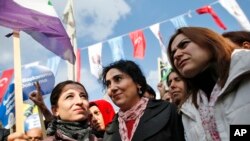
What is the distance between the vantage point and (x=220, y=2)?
9.73 meters

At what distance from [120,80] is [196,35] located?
0.86 metres

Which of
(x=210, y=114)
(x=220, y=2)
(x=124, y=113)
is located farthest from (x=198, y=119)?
(x=220, y=2)

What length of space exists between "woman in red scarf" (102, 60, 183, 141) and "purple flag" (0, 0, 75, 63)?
184cm

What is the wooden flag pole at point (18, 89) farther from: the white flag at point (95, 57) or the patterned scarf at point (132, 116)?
the white flag at point (95, 57)

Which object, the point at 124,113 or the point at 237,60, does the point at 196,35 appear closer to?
the point at 237,60

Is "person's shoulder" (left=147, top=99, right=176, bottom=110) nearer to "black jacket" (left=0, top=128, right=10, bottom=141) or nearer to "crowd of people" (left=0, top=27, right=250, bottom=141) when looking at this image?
"crowd of people" (left=0, top=27, right=250, bottom=141)

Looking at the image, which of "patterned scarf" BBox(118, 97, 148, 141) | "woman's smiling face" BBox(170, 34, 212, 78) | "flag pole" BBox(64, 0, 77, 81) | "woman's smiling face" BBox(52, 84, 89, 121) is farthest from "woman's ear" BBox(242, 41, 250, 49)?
"flag pole" BBox(64, 0, 77, 81)

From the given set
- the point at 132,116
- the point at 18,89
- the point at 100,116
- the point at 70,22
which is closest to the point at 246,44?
the point at 132,116

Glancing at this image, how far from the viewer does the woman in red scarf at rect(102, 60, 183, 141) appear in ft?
8.61

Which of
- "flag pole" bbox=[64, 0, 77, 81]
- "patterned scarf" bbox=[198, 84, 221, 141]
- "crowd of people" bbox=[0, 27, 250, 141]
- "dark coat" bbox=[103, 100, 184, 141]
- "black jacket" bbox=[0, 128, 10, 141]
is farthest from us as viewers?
"flag pole" bbox=[64, 0, 77, 81]

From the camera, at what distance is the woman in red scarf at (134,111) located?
2.62 m

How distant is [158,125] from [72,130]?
692 mm

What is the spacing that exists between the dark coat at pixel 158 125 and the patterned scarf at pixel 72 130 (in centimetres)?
24

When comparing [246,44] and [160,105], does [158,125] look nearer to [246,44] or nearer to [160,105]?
[160,105]
